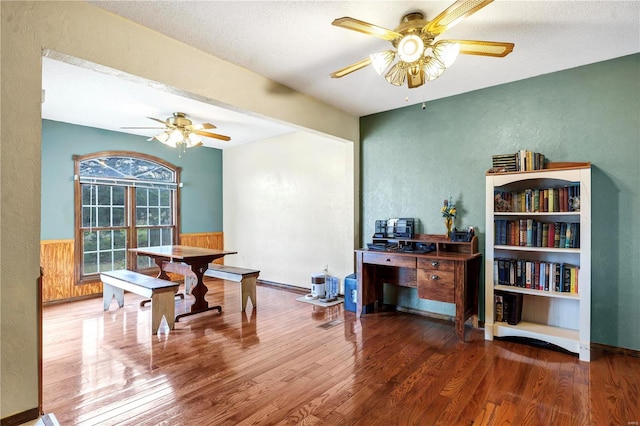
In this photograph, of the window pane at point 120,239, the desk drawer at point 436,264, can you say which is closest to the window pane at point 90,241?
the window pane at point 120,239

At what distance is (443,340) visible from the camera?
320 cm

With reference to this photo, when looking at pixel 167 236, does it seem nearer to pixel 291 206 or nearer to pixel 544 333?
pixel 291 206

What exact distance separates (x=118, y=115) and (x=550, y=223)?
518 cm

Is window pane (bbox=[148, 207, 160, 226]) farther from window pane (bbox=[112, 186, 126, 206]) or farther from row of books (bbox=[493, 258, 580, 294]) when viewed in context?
row of books (bbox=[493, 258, 580, 294])

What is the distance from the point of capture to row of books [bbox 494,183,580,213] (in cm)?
290

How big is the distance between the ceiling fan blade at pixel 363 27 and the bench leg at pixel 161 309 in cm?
301

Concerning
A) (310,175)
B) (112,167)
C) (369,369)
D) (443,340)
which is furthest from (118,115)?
(443,340)

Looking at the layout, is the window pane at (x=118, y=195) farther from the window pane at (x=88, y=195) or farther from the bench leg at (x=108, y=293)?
the bench leg at (x=108, y=293)

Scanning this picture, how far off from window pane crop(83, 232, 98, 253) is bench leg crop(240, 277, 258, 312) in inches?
107

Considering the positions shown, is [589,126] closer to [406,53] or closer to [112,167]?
[406,53]

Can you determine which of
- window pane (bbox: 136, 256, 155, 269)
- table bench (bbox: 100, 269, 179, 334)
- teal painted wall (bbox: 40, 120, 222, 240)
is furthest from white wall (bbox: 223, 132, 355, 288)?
table bench (bbox: 100, 269, 179, 334)

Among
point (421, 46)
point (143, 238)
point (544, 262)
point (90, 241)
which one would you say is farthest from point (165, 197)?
point (544, 262)

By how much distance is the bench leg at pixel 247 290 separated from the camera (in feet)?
13.7

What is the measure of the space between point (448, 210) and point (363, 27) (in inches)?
93.3
